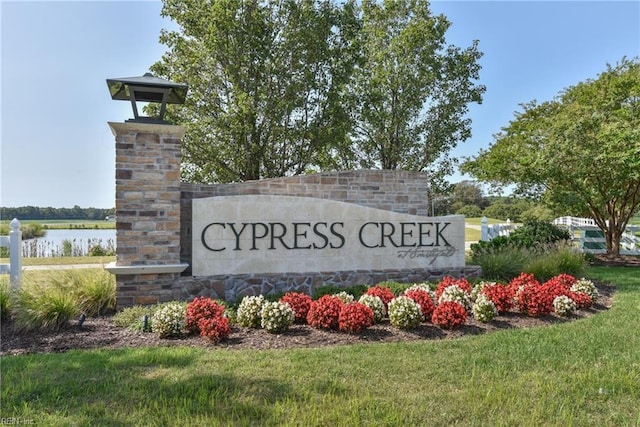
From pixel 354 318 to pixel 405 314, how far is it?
26.5 inches

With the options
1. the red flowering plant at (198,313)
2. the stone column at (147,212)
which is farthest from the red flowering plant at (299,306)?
the stone column at (147,212)

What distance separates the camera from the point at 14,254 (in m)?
6.42

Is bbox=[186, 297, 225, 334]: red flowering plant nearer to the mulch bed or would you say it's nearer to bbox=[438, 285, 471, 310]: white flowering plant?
the mulch bed

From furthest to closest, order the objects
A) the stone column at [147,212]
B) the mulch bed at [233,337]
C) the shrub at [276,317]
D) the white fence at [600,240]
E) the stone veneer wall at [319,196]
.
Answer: the white fence at [600,240] → the stone veneer wall at [319,196] → the stone column at [147,212] → the shrub at [276,317] → the mulch bed at [233,337]

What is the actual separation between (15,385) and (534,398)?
4.17m

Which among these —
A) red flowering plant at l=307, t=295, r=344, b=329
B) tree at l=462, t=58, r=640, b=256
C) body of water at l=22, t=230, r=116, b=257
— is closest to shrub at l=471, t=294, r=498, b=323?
red flowering plant at l=307, t=295, r=344, b=329

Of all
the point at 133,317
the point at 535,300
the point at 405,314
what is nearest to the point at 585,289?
the point at 535,300

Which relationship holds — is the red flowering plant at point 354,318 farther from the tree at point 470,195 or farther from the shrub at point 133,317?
the tree at point 470,195

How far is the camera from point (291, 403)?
3205 millimetres

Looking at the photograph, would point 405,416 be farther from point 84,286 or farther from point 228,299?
point 84,286

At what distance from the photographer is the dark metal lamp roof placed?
6.71 m

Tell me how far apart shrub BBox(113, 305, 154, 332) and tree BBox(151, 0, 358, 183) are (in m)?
6.10

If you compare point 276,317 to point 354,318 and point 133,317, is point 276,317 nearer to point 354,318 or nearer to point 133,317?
point 354,318

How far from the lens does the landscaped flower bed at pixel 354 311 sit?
506 cm
